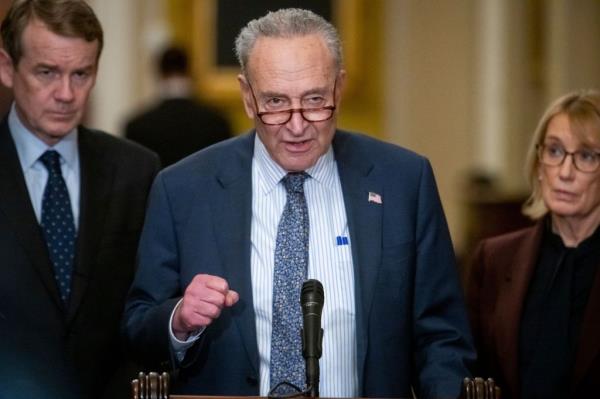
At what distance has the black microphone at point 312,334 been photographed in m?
3.27

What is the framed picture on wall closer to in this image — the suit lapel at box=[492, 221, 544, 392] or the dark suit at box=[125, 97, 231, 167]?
the dark suit at box=[125, 97, 231, 167]

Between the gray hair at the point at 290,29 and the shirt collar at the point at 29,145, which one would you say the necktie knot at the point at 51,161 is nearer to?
the shirt collar at the point at 29,145

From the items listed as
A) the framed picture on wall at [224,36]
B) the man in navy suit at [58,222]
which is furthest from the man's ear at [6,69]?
the framed picture on wall at [224,36]

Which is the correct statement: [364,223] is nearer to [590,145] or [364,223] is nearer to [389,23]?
[590,145]

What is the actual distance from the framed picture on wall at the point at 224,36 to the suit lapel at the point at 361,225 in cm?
716

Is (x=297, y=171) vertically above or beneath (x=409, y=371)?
above

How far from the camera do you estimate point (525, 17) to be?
1082 centimetres

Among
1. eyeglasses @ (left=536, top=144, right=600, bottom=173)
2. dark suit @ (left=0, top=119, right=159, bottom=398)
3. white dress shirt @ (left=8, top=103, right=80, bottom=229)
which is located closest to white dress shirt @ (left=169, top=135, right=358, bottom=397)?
dark suit @ (left=0, top=119, right=159, bottom=398)

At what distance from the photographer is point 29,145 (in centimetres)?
443

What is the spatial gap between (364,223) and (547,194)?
0.88m

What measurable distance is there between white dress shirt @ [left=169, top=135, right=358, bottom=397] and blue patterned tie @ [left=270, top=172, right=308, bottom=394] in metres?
0.02

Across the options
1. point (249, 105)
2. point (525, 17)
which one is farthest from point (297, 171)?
point (525, 17)

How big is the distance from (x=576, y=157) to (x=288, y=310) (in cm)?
124

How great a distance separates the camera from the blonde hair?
4.49 m
